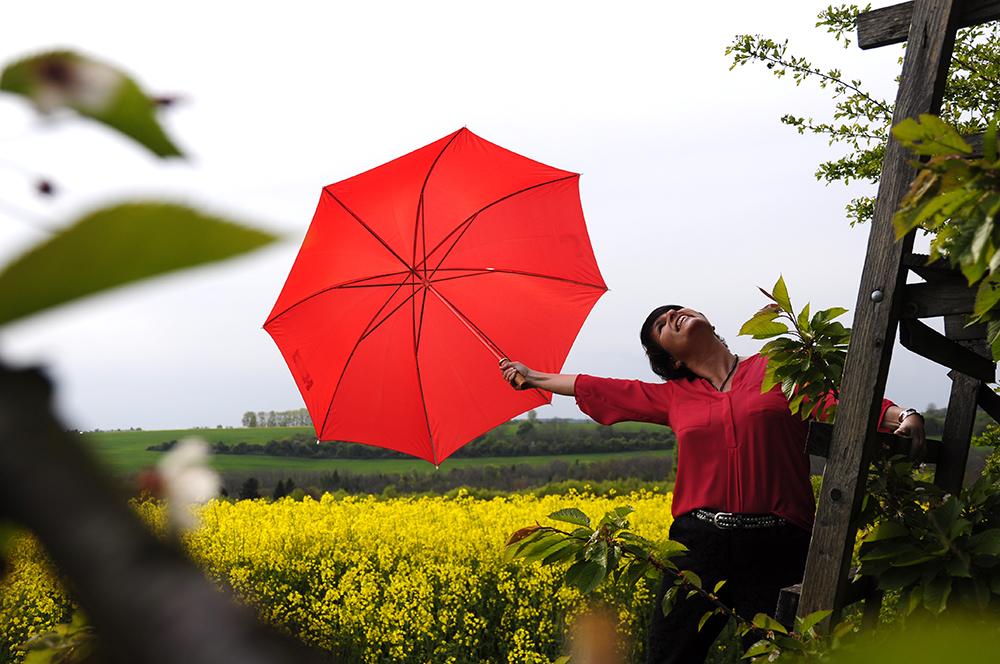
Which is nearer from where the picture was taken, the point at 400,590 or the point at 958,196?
the point at 958,196

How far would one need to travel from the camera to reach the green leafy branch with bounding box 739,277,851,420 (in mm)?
1967

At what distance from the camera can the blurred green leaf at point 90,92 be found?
0.23m

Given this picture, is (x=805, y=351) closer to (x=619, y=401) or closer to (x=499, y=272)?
(x=619, y=401)

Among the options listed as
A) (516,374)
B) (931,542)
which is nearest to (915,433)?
(931,542)

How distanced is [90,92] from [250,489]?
31.4 ft

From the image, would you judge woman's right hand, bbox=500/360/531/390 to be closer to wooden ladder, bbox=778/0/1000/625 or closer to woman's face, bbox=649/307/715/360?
woman's face, bbox=649/307/715/360

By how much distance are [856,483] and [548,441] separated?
9.09m

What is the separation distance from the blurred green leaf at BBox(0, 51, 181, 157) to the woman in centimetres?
269

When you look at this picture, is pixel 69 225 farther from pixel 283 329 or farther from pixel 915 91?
pixel 283 329

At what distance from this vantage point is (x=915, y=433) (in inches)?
85.0

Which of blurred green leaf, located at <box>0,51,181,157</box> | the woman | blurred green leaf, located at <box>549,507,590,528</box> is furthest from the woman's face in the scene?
blurred green leaf, located at <box>0,51,181,157</box>

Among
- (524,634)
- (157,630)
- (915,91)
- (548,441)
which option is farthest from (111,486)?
(548,441)

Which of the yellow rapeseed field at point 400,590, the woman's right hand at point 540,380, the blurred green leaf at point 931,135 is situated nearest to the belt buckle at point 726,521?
the woman's right hand at point 540,380

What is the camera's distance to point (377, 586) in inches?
199
